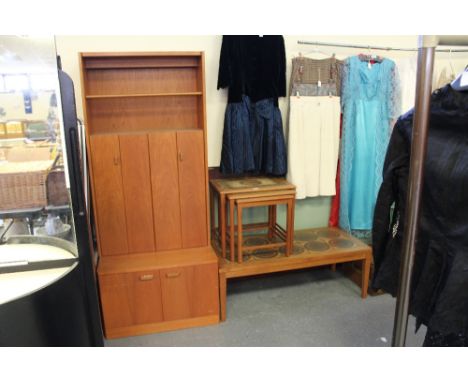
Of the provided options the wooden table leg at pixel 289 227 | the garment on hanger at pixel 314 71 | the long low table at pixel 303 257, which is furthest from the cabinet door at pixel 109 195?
the garment on hanger at pixel 314 71

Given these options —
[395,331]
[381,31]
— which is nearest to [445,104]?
[395,331]

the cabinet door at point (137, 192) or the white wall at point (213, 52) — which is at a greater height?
the white wall at point (213, 52)

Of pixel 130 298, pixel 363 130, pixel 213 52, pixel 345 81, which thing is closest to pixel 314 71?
pixel 345 81

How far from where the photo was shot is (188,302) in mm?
2404

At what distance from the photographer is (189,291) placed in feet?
7.84

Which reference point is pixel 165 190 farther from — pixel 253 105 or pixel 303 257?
pixel 303 257

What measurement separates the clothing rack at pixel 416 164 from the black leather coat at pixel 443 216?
0.26 metres

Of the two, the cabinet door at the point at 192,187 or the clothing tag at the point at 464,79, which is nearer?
the clothing tag at the point at 464,79

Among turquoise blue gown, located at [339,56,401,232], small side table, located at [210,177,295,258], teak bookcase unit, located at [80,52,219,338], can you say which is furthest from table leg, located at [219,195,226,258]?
turquoise blue gown, located at [339,56,401,232]

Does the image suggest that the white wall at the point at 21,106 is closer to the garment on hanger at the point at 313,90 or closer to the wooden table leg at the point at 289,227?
the wooden table leg at the point at 289,227

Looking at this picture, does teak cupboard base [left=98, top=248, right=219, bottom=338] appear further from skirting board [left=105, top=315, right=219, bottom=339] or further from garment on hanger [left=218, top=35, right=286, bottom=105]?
garment on hanger [left=218, top=35, right=286, bottom=105]

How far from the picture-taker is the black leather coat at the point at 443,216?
1020mm

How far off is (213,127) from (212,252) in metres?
0.97
